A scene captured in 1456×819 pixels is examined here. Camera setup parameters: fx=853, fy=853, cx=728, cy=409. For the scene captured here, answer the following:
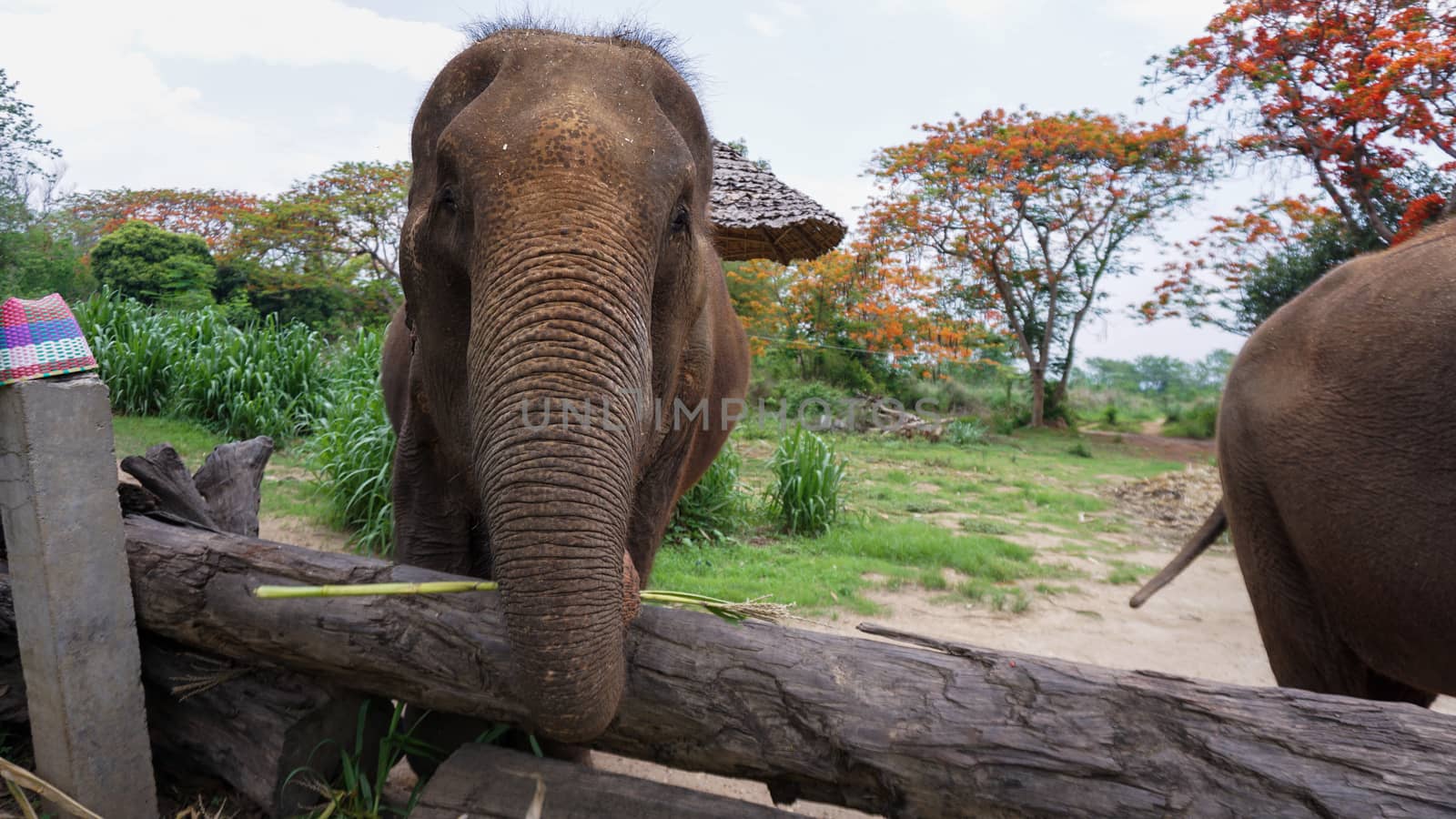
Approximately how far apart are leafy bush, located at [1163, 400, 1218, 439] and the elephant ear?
17693 millimetres

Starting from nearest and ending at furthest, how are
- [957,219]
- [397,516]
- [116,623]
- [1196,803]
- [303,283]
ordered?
[1196,803]
[116,623]
[397,516]
[303,283]
[957,219]

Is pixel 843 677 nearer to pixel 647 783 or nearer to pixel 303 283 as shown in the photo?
pixel 647 783

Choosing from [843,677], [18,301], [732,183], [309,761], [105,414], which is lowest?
[309,761]

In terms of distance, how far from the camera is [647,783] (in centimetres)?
200

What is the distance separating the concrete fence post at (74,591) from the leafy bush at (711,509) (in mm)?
5587

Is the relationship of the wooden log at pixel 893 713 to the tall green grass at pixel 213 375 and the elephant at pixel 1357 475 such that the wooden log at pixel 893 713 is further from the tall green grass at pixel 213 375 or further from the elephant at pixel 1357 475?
the tall green grass at pixel 213 375

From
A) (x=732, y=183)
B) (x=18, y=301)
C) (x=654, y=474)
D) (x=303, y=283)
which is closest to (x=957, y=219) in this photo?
(x=303, y=283)

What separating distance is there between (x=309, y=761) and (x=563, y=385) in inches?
56.1

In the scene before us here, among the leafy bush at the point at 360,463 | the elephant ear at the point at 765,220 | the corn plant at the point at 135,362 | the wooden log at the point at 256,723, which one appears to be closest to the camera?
the wooden log at the point at 256,723

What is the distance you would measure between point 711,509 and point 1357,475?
19.4 ft

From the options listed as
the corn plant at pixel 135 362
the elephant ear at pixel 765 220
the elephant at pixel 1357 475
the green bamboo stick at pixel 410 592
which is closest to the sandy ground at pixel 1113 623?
the elephant at pixel 1357 475

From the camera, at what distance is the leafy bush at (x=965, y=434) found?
17141mm

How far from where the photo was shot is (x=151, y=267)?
48.4 feet

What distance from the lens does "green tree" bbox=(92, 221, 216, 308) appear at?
1462cm
